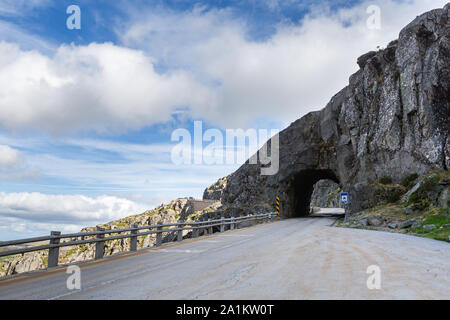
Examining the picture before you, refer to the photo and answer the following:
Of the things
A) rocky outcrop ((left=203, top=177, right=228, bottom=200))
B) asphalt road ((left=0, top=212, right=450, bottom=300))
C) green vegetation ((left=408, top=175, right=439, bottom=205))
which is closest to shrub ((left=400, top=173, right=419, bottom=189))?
green vegetation ((left=408, top=175, right=439, bottom=205))

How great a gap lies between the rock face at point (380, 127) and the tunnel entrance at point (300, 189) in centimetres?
15

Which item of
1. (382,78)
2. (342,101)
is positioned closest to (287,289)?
(382,78)

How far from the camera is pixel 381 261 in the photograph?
26.3 feet

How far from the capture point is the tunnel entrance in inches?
1797

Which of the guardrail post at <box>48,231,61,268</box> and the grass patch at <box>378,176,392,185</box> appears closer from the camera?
the guardrail post at <box>48,231,61,268</box>

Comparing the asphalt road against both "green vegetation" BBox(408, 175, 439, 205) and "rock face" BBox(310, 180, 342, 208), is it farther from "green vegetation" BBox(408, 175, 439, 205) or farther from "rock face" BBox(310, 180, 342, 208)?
"rock face" BBox(310, 180, 342, 208)

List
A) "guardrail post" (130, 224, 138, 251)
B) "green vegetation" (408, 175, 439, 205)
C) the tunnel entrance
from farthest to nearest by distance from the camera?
1. the tunnel entrance
2. "green vegetation" (408, 175, 439, 205)
3. "guardrail post" (130, 224, 138, 251)

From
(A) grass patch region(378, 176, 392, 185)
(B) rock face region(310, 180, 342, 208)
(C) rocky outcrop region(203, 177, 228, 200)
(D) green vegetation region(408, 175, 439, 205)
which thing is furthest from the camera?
(C) rocky outcrop region(203, 177, 228, 200)

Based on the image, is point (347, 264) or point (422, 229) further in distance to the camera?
point (422, 229)

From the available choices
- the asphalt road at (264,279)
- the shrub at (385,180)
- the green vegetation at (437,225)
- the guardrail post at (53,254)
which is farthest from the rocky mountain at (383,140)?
the guardrail post at (53,254)

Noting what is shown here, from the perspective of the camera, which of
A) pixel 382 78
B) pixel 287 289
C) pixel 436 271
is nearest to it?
pixel 287 289

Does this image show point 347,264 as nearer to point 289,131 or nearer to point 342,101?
point 342,101

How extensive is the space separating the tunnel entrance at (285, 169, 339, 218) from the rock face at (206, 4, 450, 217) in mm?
152
